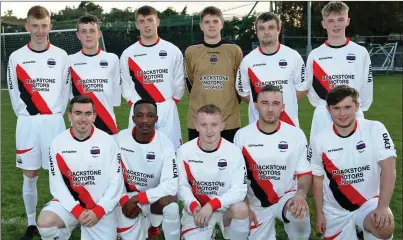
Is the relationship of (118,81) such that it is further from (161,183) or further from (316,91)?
(316,91)

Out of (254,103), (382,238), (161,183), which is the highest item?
(254,103)

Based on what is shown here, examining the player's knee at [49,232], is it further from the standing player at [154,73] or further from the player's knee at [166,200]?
the standing player at [154,73]

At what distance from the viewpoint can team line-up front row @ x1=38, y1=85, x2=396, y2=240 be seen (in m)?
3.64

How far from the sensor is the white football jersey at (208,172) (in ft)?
12.3

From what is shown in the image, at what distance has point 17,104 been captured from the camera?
4.55m

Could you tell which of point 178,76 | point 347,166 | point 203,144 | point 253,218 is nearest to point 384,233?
point 347,166

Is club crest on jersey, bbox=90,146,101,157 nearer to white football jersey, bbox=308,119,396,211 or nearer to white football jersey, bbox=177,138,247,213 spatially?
white football jersey, bbox=177,138,247,213

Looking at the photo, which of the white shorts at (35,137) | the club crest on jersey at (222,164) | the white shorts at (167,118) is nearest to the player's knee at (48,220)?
the white shorts at (35,137)

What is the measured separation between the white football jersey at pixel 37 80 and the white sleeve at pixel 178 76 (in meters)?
1.04

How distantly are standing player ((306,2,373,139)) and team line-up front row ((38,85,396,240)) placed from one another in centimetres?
66

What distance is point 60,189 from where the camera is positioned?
12.4ft

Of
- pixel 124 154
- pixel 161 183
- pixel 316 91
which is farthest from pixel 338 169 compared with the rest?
pixel 124 154

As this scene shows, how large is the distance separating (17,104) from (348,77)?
3.07 m

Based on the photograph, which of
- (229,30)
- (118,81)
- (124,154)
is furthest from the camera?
(229,30)
